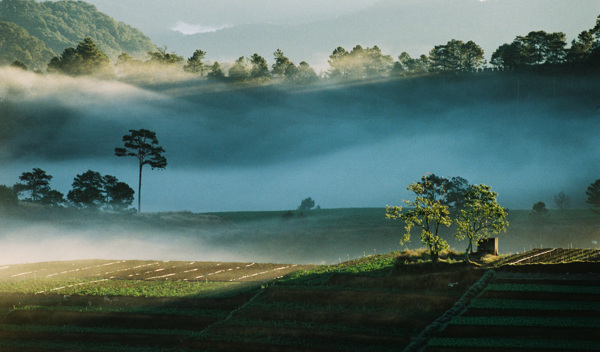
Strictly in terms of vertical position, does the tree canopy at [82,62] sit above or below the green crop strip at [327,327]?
above

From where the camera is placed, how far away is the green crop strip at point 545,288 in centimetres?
3566

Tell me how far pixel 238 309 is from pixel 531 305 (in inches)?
767

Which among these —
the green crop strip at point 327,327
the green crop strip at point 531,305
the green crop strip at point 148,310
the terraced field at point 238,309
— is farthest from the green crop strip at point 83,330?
the green crop strip at point 531,305

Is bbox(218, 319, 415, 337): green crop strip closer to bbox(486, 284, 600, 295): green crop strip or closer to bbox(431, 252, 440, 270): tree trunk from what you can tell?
bbox(486, 284, 600, 295): green crop strip

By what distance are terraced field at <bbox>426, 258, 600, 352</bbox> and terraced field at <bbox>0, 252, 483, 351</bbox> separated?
2.32 metres

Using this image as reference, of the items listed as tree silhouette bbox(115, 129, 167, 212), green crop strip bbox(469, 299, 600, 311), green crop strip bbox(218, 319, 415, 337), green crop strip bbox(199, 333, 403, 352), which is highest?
tree silhouette bbox(115, 129, 167, 212)

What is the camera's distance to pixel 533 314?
33281mm

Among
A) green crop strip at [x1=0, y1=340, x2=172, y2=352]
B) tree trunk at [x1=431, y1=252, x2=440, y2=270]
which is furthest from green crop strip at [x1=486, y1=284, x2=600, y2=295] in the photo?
green crop strip at [x1=0, y1=340, x2=172, y2=352]

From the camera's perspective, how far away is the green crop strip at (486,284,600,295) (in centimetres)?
3566

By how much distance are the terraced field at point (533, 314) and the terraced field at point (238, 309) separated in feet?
7.63

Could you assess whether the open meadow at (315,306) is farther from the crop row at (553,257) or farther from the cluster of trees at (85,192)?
the cluster of trees at (85,192)

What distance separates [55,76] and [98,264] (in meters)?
142

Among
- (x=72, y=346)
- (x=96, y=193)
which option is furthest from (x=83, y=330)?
(x=96, y=193)

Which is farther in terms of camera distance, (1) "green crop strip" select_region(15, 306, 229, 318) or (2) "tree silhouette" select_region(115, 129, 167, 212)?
(2) "tree silhouette" select_region(115, 129, 167, 212)
